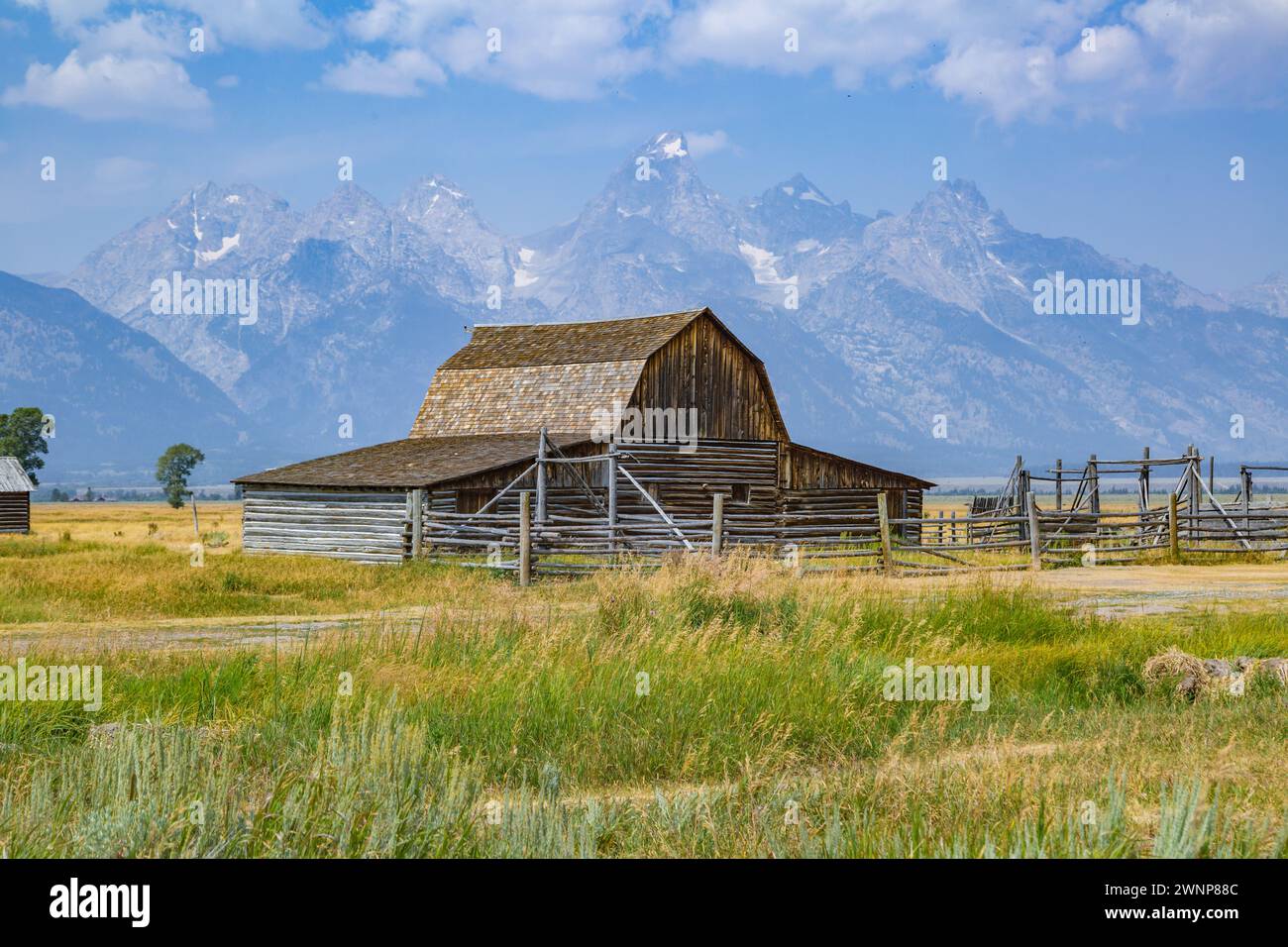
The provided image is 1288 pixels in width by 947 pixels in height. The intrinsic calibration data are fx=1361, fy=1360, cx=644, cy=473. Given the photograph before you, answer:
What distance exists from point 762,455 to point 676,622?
28.1m

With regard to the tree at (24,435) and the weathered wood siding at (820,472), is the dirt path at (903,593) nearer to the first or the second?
the weathered wood siding at (820,472)

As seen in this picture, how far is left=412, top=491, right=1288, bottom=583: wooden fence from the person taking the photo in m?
26.6

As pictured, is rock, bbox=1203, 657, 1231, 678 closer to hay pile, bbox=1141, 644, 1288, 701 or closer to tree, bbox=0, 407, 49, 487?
hay pile, bbox=1141, 644, 1288, 701

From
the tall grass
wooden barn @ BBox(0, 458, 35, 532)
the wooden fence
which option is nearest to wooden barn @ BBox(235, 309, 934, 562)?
the wooden fence

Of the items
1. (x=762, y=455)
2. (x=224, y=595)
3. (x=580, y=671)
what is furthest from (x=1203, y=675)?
(x=762, y=455)

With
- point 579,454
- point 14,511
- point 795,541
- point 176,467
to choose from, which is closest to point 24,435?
point 176,467

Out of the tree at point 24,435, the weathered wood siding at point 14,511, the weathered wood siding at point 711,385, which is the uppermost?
the tree at point 24,435

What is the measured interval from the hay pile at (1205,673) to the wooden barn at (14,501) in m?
50.8

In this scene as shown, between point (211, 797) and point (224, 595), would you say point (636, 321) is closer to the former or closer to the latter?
point (224, 595)

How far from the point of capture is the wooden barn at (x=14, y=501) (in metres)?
54.4

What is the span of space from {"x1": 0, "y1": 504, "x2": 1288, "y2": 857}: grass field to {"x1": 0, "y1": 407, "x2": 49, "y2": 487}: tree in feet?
290

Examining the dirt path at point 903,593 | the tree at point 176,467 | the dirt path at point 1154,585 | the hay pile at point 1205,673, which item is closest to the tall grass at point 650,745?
the hay pile at point 1205,673

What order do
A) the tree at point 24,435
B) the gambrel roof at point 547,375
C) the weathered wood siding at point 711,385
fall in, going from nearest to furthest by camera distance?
the gambrel roof at point 547,375 → the weathered wood siding at point 711,385 → the tree at point 24,435

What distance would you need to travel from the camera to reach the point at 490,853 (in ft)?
21.4
